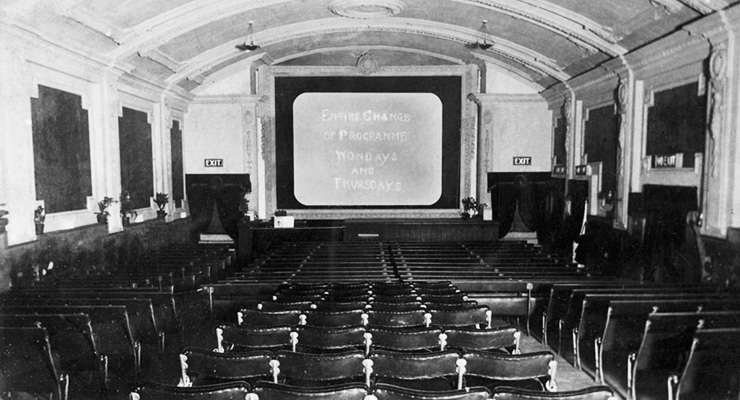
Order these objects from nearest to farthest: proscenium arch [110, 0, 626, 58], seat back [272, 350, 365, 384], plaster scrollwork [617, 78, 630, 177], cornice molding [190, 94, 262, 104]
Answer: seat back [272, 350, 365, 384]
proscenium arch [110, 0, 626, 58]
plaster scrollwork [617, 78, 630, 177]
cornice molding [190, 94, 262, 104]

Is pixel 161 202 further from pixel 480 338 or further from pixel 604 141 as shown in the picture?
pixel 604 141

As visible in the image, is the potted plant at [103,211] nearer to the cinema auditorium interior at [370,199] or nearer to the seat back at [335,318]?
the cinema auditorium interior at [370,199]

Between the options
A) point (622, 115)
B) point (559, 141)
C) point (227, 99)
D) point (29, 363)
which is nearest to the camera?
point (29, 363)

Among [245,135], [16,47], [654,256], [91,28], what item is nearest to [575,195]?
[654,256]

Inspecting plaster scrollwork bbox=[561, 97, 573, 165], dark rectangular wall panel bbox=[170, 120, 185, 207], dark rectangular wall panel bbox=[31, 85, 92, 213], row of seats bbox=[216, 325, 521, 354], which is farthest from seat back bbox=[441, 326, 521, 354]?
dark rectangular wall panel bbox=[170, 120, 185, 207]

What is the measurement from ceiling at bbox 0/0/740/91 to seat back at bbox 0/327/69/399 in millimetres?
3781

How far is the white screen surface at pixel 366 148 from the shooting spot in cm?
1260

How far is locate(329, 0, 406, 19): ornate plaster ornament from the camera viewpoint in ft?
27.4

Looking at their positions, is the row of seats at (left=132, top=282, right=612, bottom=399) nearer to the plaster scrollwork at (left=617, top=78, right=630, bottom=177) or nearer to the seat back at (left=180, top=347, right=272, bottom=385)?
the seat back at (left=180, top=347, right=272, bottom=385)

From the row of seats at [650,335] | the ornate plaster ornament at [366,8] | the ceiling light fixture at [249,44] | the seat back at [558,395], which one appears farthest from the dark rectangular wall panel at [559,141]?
the seat back at [558,395]

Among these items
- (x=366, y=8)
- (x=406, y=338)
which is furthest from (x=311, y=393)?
(x=366, y=8)

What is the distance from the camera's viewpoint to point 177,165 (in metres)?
11.5

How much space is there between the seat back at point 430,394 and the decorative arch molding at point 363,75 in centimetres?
1011

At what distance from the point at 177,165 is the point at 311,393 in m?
9.88
